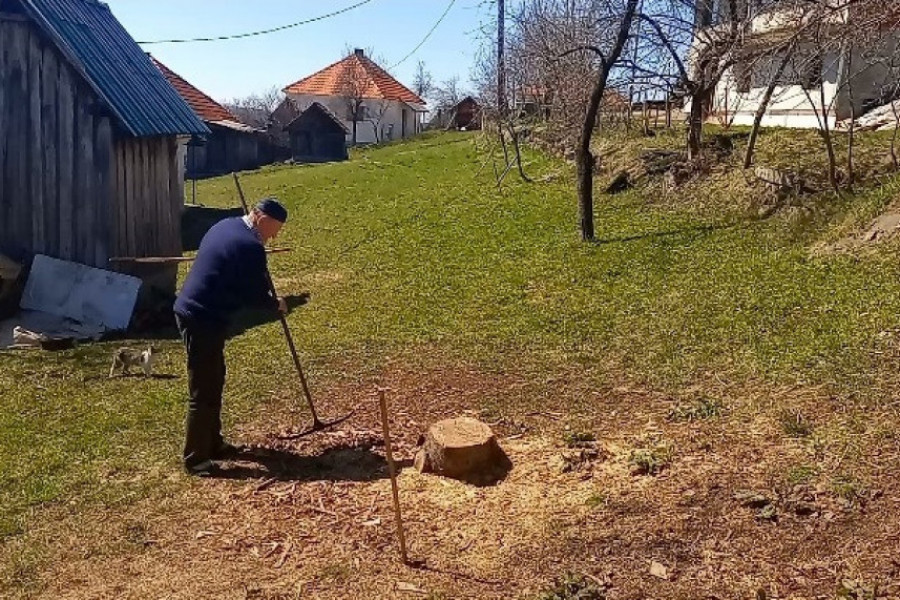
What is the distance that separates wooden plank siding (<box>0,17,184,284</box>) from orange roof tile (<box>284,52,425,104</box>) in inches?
1671

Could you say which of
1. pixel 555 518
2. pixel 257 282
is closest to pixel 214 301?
pixel 257 282

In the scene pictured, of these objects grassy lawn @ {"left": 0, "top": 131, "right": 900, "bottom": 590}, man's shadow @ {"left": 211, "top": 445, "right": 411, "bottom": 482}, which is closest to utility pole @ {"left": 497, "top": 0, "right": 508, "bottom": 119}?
grassy lawn @ {"left": 0, "top": 131, "right": 900, "bottom": 590}

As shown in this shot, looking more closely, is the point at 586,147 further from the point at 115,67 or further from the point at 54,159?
the point at 54,159

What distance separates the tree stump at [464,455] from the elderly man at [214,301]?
4.91 ft

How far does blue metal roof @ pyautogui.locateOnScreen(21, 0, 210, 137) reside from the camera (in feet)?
36.5

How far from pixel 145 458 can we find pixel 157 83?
8.55m

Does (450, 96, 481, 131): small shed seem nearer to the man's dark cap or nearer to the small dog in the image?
the small dog

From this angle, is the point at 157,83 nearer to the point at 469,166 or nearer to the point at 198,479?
the point at 198,479

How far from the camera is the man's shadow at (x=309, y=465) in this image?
596 centimetres

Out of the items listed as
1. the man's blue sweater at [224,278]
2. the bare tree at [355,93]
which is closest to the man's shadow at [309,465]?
the man's blue sweater at [224,278]

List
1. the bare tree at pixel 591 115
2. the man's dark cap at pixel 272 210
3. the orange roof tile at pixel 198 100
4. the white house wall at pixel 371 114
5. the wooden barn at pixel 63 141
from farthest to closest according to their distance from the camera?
the white house wall at pixel 371 114 → the orange roof tile at pixel 198 100 → the bare tree at pixel 591 115 → the wooden barn at pixel 63 141 → the man's dark cap at pixel 272 210

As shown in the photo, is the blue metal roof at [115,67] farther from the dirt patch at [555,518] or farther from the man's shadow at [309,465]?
the dirt patch at [555,518]

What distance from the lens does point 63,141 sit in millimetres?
11328

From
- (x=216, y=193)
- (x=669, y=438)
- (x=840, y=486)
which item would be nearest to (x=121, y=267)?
(x=669, y=438)
